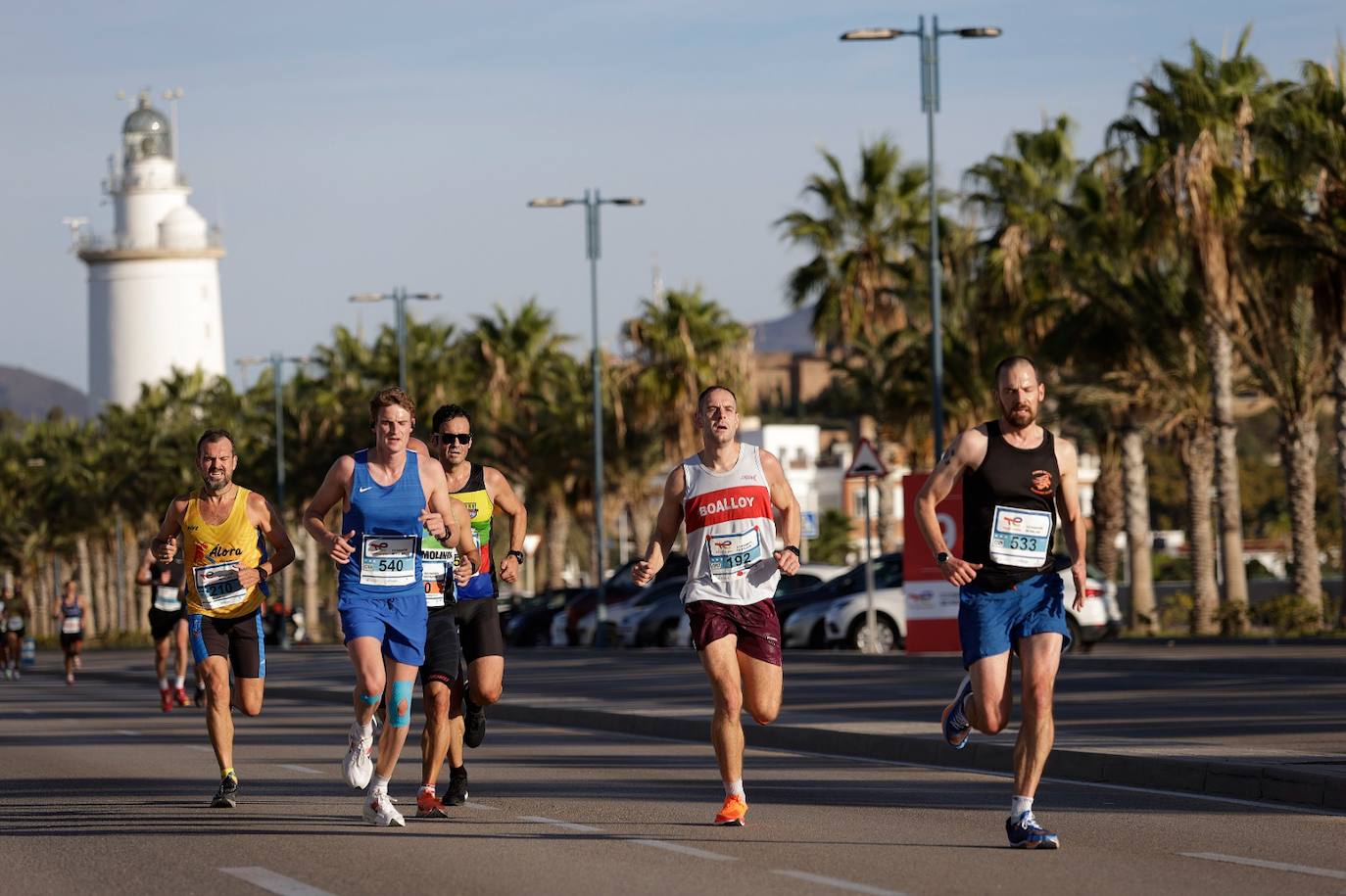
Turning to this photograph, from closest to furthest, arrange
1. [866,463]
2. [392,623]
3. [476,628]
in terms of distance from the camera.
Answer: [392,623] < [476,628] < [866,463]

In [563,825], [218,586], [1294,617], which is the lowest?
[1294,617]

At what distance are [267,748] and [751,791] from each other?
18.6ft

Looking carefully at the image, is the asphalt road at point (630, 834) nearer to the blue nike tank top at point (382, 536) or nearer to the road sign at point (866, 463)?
the blue nike tank top at point (382, 536)

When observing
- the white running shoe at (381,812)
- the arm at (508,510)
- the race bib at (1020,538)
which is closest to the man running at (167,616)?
the arm at (508,510)

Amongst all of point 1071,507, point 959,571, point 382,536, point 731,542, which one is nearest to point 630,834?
point 731,542

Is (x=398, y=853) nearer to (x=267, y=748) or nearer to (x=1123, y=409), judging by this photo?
(x=267, y=748)

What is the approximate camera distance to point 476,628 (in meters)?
11.9

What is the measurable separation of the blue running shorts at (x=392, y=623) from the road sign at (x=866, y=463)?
19.3 metres

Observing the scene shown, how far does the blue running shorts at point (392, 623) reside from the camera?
11.0m

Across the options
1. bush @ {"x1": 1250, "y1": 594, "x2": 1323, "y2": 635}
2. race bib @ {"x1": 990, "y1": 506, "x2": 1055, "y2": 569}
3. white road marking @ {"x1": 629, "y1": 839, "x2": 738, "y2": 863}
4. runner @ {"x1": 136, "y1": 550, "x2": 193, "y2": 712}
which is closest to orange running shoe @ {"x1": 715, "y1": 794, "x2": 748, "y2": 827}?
white road marking @ {"x1": 629, "y1": 839, "x2": 738, "y2": 863}

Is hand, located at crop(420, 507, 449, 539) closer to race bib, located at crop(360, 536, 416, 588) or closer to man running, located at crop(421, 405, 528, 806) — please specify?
race bib, located at crop(360, 536, 416, 588)

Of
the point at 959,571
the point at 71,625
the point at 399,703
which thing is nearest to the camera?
the point at 959,571

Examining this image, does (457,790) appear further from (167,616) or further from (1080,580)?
(167,616)

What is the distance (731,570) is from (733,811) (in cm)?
118
